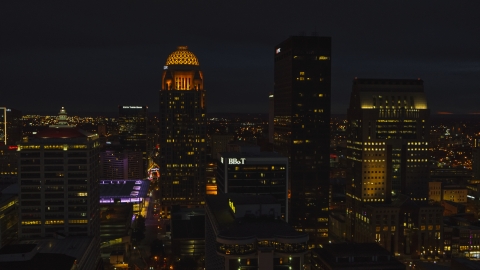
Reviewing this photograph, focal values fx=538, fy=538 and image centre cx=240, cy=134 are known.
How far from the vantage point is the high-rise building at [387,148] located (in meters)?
142

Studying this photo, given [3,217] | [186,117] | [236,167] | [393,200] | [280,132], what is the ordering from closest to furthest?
[3,217]
[236,167]
[393,200]
[280,132]
[186,117]

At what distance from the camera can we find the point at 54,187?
9469 centimetres

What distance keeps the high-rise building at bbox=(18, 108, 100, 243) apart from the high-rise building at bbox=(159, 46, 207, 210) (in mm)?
74477

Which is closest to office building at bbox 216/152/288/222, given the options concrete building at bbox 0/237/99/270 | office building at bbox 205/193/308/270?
concrete building at bbox 0/237/99/270

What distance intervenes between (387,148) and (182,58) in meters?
73.9

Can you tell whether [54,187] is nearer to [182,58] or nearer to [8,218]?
[8,218]

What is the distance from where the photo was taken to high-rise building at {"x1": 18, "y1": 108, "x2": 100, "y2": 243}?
94062 mm

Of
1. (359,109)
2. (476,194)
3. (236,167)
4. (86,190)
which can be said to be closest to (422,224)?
(359,109)

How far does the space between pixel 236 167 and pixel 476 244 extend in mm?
59371

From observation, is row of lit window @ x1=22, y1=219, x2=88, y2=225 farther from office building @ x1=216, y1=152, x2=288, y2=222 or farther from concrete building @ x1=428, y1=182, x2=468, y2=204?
concrete building @ x1=428, y1=182, x2=468, y2=204

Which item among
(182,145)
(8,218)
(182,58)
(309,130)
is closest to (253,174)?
(309,130)

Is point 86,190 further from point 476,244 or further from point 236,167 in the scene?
point 476,244

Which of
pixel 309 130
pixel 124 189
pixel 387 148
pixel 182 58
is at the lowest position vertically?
pixel 124 189

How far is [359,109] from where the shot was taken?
472ft
